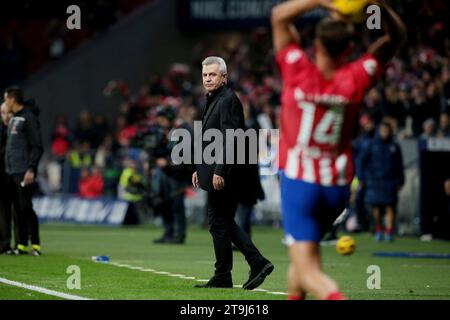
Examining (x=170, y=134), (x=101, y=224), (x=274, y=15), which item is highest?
(x=274, y=15)

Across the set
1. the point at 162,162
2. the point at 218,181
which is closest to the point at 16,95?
the point at 162,162

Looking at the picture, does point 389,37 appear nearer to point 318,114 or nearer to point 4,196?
point 318,114

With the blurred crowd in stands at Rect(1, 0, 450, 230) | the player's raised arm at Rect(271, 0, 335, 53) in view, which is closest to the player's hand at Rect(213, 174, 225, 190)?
the player's raised arm at Rect(271, 0, 335, 53)

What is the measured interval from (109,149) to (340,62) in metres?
24.7

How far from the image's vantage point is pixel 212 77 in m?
12.9

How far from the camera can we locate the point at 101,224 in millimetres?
29938

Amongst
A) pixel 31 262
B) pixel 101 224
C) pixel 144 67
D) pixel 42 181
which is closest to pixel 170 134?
pixel 31 262

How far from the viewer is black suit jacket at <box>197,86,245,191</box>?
41.7ft

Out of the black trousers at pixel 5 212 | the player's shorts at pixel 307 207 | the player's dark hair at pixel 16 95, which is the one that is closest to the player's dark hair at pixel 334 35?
the player's shorts at pixel 307 207

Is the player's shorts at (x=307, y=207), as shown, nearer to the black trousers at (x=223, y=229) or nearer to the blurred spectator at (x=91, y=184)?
the black trousers at (x=223, y=229)

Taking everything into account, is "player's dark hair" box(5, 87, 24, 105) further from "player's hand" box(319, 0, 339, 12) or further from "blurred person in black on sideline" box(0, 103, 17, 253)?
"player's hand" box(319, 0, 339, 12)

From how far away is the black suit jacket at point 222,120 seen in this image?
12695mm
